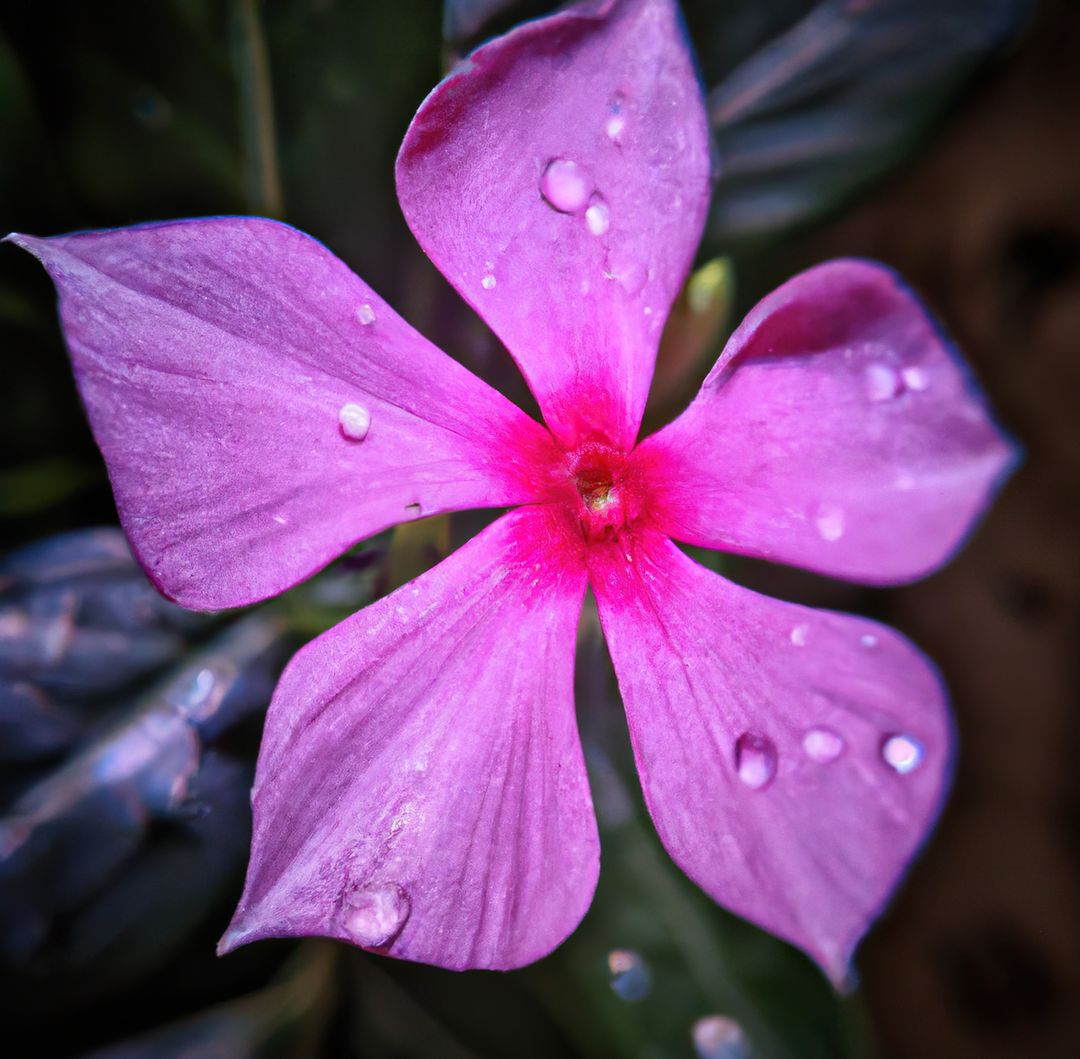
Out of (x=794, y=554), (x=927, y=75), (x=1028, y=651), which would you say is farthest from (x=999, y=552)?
(x=794, y=554)

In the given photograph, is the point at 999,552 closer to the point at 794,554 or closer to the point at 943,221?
the point at 943,221

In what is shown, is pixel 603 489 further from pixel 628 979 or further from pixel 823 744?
pixel 628 979

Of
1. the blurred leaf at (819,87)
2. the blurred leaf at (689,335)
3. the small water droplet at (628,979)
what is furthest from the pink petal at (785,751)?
the blurred leaf at (819,87)

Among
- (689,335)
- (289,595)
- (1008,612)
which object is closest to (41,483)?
(289,595)

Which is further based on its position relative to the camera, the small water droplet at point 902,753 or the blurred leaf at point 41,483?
the blurred leaf at point 41,483

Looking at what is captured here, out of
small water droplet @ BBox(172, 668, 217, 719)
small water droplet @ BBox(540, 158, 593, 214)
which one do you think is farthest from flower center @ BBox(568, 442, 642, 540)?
small water droplet @ BBox(172, 668, 217, 719)

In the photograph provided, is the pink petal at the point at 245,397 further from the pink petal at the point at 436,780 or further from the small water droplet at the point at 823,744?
the small water droplet at the point at 823,744
